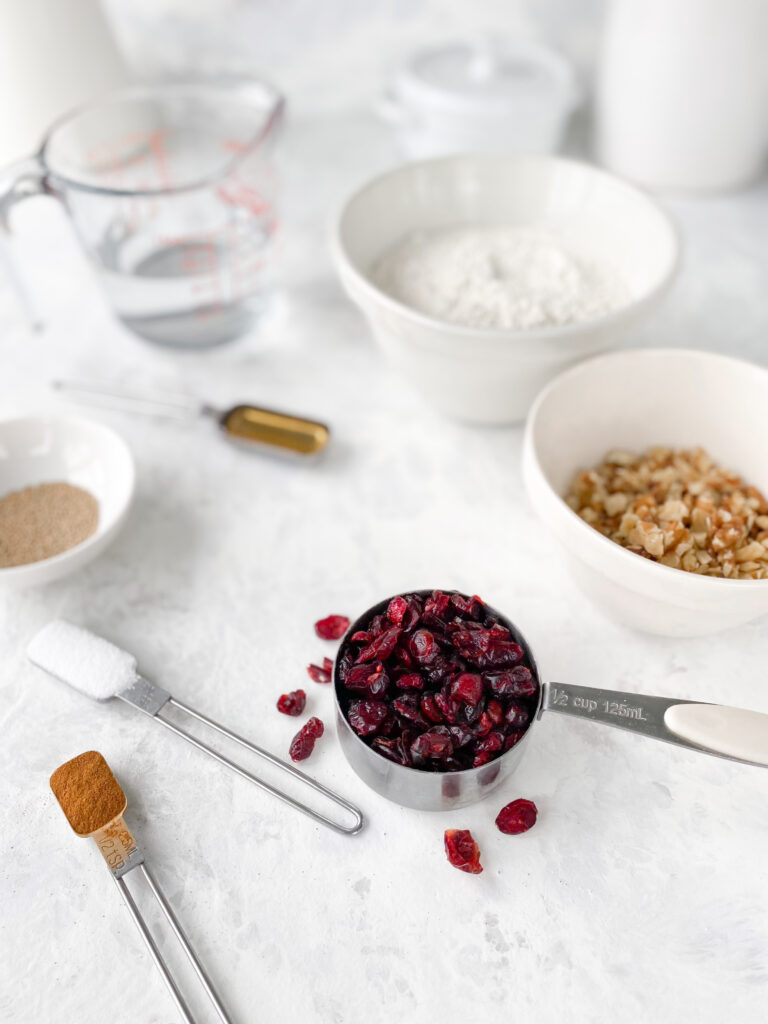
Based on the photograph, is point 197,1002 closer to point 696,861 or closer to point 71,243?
point 696,861

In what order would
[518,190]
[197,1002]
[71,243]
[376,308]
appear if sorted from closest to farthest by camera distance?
[197,1002], [376,308], [518,190], [71,243]

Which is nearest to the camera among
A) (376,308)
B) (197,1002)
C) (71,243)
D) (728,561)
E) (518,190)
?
(197,1002)

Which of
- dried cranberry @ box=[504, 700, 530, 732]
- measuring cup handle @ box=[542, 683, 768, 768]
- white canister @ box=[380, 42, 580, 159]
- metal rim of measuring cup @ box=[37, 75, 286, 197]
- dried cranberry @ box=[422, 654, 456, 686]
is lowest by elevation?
measuring cup handle @ box=[542, 683, 768, 768]

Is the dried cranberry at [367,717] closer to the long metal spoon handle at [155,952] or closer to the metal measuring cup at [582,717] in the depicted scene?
the metal measuring cup at [582,717]

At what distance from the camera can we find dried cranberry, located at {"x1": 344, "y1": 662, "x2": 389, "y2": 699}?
65cm

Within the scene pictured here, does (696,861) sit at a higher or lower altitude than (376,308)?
lower

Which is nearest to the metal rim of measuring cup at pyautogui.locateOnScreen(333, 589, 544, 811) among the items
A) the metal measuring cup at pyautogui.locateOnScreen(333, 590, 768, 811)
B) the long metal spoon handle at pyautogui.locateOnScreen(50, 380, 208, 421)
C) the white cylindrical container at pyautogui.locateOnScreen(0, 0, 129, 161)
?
the metal measuring cup at pyautogui.locateOnScreen(333, 590, 768, 811)

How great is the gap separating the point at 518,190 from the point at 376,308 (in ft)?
1.10

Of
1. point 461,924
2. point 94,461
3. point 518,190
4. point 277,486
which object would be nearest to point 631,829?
point 461,924

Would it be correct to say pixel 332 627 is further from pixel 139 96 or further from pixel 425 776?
pixel 139 96

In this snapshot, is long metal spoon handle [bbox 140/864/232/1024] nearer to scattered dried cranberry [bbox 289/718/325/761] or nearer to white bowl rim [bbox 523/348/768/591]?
scattered dried cranberry [bbox 289/718/325/761]

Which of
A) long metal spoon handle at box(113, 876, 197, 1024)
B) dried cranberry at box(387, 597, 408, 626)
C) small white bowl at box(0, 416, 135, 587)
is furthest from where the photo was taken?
small white bowl at box(0, 416, 135, 587)

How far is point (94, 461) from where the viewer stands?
917 millimetres

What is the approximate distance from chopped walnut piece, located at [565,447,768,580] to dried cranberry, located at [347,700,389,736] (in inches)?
11.3
